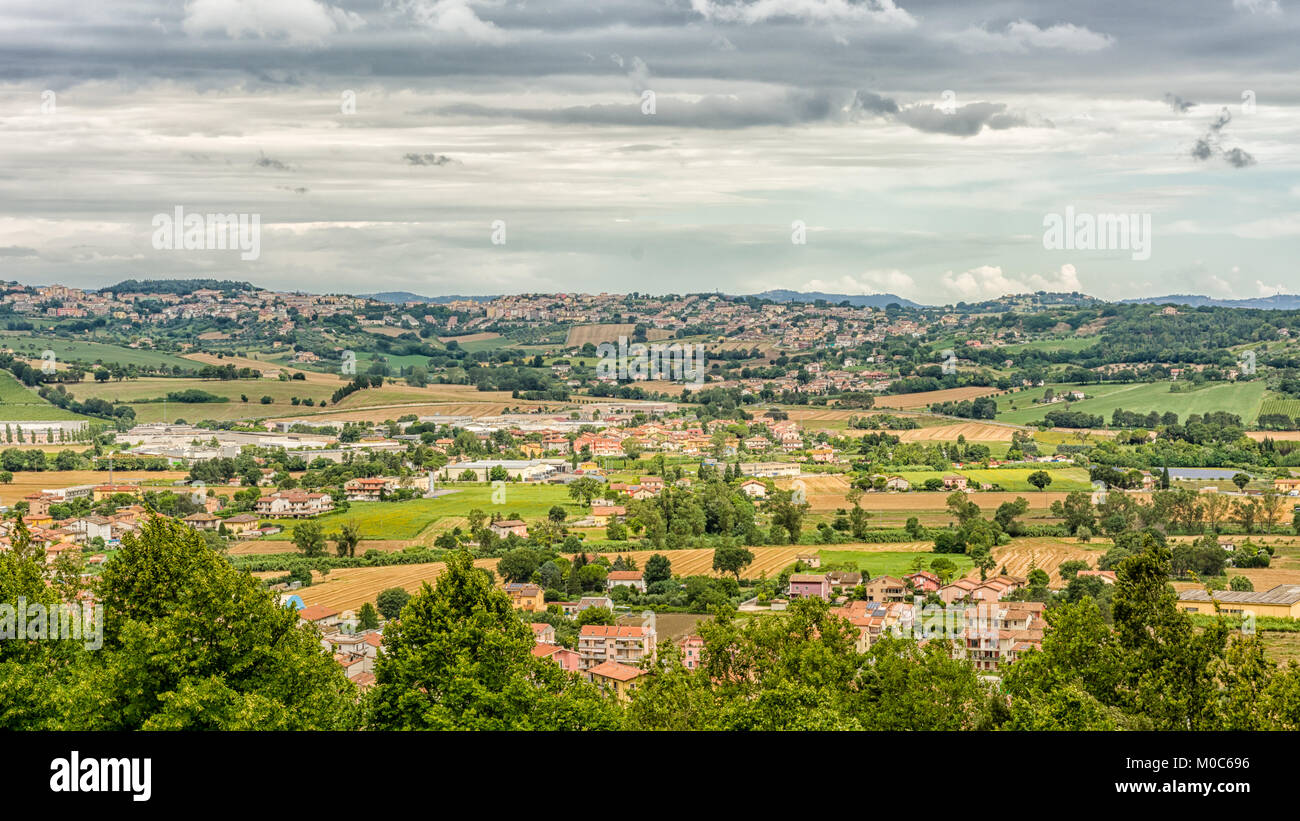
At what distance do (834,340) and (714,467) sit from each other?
69254 mm

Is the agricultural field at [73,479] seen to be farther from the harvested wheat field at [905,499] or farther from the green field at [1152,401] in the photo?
the green field at [1152,401]

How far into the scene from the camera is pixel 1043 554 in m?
29.2

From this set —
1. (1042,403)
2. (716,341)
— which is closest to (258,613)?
(1042,403)

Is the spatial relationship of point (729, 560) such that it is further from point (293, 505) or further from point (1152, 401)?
point (1152, 401)

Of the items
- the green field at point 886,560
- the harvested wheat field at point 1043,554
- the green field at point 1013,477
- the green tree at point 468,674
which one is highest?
the green tree at point 468,674

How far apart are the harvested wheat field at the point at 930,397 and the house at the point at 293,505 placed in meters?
39.6

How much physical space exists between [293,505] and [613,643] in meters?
20.5

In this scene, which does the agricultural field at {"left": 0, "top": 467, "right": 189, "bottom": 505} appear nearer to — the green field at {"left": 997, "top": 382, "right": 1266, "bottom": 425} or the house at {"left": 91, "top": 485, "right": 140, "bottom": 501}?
the house at {"left": 91, "top": 485, "right": 140, "bottom": 501}

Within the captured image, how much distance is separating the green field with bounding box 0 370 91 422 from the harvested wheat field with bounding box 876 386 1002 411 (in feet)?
148

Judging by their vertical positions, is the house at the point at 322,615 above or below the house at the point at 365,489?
below

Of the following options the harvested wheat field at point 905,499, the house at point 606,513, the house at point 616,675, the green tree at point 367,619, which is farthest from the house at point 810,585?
the harvested wheat field at point 905,499

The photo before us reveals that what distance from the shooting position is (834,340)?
4427 inches

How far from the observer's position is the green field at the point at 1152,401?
57.5 meters

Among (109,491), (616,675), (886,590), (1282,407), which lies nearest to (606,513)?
(886,590)
